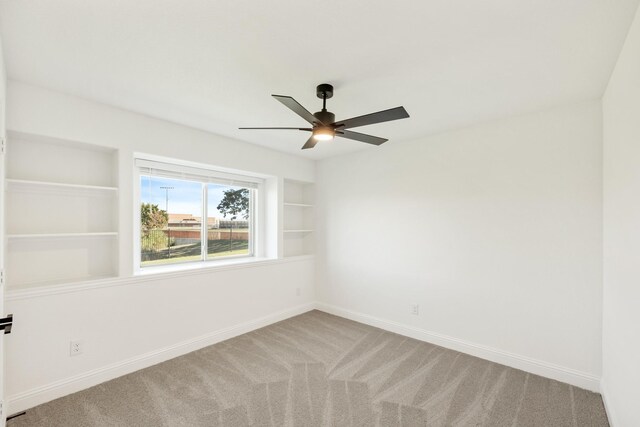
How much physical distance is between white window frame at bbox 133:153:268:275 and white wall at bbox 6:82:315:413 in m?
0.21

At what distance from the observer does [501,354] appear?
9.80 feet

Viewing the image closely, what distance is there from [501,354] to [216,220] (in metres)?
3.70

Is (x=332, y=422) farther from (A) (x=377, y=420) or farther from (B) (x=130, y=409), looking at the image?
(B) (x=130, y=409)

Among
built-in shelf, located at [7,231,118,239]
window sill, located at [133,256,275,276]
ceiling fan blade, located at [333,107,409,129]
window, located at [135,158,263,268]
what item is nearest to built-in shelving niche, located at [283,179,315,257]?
window, located at [135,158,263,268]

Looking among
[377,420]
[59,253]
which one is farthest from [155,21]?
[377,420]

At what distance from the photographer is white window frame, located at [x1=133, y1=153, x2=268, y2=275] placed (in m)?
3.21

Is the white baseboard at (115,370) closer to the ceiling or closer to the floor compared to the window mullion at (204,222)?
closer to the floor

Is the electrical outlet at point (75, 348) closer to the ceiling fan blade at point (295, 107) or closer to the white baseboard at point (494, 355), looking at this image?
the ceiling fan blade at point (295, 107)

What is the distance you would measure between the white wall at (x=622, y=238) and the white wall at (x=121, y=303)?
3.46 metres

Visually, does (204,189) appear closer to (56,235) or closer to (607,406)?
(56,235)

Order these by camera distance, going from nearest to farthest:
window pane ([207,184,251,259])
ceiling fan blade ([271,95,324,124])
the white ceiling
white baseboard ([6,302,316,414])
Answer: the white ceiling
ceiling fan blade ([271,95,324,124])
white baseboard ([6,302,316,414])
window pane ([207,184,251,259])

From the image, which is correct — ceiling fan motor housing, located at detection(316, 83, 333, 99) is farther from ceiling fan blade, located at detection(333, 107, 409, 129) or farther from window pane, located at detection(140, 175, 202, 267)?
window pane, located at detection(140, 175, 202, 267)

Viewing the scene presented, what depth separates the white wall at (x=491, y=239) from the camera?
258 centimetres

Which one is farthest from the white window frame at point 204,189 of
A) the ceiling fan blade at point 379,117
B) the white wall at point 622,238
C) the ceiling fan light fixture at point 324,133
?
the white wall at point 622,238
